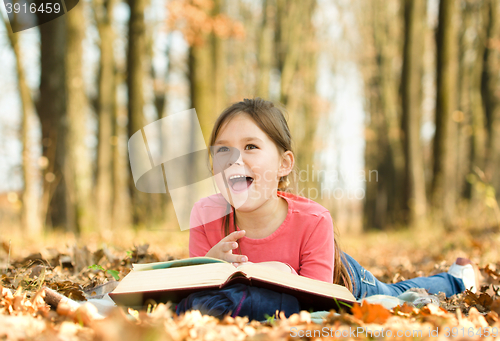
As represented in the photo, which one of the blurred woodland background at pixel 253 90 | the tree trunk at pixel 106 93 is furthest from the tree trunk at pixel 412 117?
the tree trunk at pixel 106 93

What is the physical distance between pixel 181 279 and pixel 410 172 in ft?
30.8

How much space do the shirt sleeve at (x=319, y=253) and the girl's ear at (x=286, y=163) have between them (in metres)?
0.40

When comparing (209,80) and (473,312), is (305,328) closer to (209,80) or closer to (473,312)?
(473,312)

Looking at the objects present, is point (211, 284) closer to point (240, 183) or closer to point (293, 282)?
point (293, 282)

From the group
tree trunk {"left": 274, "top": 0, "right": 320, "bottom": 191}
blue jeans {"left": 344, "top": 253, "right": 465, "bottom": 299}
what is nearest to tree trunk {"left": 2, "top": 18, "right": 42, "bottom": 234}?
blue jeans {"left": 344, "top": 253, "right": 465, "bottom": 299}

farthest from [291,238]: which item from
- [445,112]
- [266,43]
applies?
[266,43]

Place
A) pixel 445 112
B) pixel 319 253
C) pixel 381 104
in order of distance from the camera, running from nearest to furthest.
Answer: pixel 319 253, pixel 445 112, pixel 381 104

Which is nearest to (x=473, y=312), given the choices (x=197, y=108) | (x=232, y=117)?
(x=232, y=117)

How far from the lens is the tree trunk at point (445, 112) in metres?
8.83

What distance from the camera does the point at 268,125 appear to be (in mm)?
2633

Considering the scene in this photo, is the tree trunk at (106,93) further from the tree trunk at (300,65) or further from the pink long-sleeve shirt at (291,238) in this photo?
the pink long-sleeve shirt at (291,238)

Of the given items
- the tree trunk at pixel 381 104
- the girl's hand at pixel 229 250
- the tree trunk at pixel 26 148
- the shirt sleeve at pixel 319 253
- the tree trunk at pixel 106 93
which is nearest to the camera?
the girl's hand at pixel 229 250

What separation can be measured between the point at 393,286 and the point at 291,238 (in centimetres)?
92

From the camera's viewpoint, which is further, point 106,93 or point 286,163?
point 106,93
